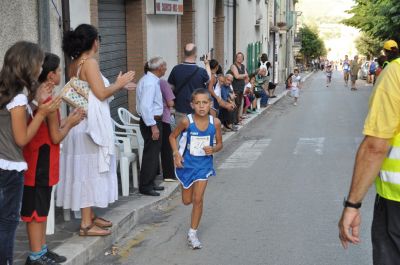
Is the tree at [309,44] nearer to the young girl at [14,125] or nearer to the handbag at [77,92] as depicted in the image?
the handbag at [77,92]

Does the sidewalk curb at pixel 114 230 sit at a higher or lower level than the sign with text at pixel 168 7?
lower

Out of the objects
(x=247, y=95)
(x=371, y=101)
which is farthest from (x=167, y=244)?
(x=247, y=95)

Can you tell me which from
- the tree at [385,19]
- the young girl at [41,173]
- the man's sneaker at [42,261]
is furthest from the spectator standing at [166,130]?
the tree at [385,19]

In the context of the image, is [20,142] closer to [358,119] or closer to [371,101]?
[371,101]

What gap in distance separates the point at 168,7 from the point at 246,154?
12.4 ft

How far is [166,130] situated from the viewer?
25.6 ft

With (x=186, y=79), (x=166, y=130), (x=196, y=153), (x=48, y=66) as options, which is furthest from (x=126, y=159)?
(x=48, y=66)

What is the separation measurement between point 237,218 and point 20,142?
3.24 metres

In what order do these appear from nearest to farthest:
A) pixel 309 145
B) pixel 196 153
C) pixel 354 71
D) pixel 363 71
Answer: pixel 196 153 < pixel 309 145 < pixel 354 71 < pixel 363 71

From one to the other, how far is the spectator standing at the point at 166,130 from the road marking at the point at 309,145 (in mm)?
3676

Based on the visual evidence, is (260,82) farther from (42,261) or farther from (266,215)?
(42,261)

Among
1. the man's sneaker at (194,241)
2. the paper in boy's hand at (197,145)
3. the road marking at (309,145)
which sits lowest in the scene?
the road marking at (309,145)

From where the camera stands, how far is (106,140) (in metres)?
5.28

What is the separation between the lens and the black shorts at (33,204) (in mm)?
4438
